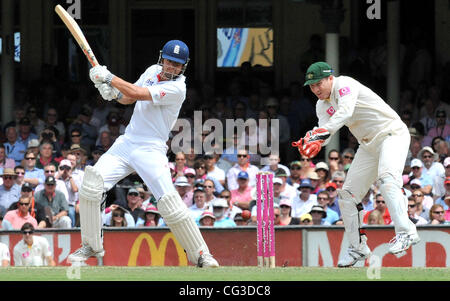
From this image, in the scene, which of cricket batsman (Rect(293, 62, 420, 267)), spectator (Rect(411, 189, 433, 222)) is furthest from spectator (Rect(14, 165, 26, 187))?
cricket batsman (Rect(293, 62, 420, 267))

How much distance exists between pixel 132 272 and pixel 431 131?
7986mm

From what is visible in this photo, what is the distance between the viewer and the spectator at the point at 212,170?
53.4ft

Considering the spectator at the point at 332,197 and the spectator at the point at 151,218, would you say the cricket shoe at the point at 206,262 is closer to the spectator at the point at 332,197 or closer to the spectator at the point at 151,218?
the spectator at the point at 151,218

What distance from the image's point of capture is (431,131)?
17.1m

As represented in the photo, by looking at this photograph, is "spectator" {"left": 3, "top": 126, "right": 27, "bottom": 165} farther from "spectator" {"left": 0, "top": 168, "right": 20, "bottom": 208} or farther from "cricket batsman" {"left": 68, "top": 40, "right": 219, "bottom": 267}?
"cricket batsman" {"left": 68, "top": 40, "right": 219, "bottom": 267}

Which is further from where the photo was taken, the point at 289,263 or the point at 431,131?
the point at 431,131

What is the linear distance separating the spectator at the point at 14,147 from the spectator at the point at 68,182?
153 cm

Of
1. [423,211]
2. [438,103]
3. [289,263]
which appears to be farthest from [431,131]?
[289,263]

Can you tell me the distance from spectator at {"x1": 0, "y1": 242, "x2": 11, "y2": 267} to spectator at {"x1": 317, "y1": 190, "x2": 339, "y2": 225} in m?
3.93

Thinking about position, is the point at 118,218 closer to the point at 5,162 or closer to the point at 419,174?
the point at 5,162

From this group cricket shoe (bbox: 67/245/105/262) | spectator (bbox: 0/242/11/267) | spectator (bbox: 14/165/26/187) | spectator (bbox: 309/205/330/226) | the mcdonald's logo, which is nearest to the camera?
Result: cricket shoe (bbox: 67/245/105/262)

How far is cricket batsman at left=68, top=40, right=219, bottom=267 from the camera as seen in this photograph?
1028 centimetres

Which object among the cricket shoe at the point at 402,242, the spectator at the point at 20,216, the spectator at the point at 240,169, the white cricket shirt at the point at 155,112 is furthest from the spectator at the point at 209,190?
the cricket shoe at the point at 402,242

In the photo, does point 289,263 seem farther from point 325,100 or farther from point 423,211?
point 325,100
